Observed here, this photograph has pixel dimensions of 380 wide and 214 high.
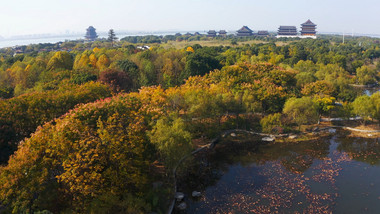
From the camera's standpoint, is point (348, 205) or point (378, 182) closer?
point (348, 205)

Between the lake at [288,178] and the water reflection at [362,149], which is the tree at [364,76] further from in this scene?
the lake at [288,178]

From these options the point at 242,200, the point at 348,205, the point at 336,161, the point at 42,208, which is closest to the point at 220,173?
the point at 242,200

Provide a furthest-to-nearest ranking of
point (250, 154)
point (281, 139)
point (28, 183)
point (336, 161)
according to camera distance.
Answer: point (281, 139) → point (250, 154) → point (336, 161) → point (28, 183)

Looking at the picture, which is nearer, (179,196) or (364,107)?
(179,196)

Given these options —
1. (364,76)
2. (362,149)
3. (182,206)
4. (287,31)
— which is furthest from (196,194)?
(287,31)

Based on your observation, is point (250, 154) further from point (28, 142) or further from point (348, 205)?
point (28, 142)

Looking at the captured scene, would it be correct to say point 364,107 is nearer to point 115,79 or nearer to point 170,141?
point 170,141
